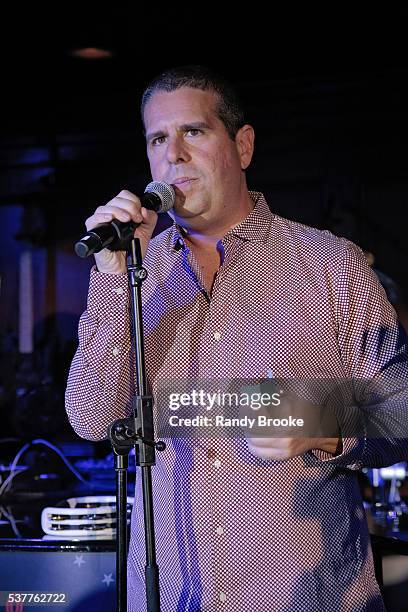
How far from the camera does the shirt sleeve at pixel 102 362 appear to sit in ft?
5.04

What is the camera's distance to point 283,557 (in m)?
1.55

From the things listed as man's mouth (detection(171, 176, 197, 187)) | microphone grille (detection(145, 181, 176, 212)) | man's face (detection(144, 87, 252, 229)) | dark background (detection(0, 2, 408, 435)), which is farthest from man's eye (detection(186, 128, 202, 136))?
dark background (detection(0, 2, 408, 435))

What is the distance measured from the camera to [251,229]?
1807 millimetres

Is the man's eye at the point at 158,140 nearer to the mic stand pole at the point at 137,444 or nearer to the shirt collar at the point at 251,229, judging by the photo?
the shirt collar at the point at 251,229

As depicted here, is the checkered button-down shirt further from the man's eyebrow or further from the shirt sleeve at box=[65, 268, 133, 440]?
the man's eyebrow

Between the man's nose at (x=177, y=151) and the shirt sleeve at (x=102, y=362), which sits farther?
the man's nose at (x=177, y=151)

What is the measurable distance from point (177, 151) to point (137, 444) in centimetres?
66

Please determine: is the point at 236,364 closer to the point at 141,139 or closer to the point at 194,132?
the point at 194,132

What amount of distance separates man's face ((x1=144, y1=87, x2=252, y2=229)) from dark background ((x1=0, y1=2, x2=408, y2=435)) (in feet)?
5.42

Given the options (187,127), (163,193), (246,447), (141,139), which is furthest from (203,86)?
(141,139)

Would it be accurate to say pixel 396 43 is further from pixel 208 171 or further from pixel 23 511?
pixel 23 511

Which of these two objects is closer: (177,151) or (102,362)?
(102,362)

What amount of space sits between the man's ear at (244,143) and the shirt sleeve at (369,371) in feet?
1.25

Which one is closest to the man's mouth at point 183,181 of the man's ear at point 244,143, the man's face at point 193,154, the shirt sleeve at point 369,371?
the man's face at point 193,154
